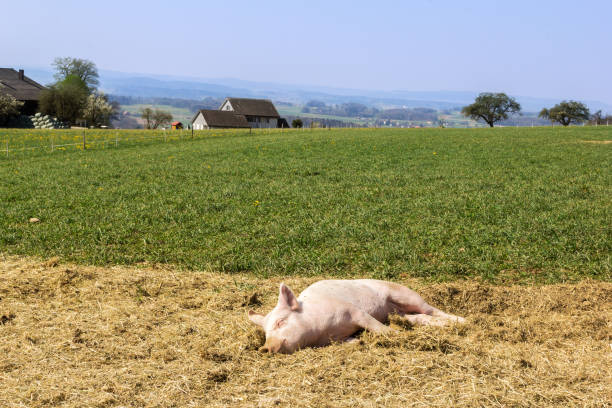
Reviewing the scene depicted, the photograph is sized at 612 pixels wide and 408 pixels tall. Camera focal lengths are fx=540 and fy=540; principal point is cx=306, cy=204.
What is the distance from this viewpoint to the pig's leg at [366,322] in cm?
570

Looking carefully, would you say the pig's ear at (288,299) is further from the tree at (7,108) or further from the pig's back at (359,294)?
the tree at (7,108)

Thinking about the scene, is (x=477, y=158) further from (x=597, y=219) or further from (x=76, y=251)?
(x=76, y=251)

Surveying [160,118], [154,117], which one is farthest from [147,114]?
[160,118]

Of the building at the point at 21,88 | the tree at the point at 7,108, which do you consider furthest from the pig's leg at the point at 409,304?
the building at the point at 21,88

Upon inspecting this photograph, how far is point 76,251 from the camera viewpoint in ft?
32.7

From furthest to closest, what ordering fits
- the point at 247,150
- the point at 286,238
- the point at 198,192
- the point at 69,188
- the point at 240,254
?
Result: the point at 247,150 → the point at 69,188 → the point at 198,192 → the point at 286,238 → the point at 240,254

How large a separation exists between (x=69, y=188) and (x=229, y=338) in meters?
13.6

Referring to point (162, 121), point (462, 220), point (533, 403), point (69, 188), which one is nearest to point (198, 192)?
point (69, 188)

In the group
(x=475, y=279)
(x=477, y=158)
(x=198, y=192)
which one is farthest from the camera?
(x=477, y=158)

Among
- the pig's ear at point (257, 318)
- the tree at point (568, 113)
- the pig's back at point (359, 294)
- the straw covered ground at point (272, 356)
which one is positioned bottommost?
the straw covered ground at point (272, 356)

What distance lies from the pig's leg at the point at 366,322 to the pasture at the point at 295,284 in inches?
6.2

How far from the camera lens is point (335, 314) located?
5633mm

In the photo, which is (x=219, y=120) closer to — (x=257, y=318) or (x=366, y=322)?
(x=257, y=318)

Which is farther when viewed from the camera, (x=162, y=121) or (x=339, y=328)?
(x=162, y=121)
